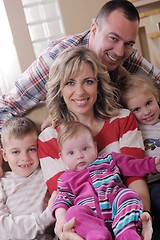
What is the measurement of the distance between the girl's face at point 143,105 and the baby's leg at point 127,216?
1.63 feet

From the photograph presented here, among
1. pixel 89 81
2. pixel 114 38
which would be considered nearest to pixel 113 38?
pixel 114 38

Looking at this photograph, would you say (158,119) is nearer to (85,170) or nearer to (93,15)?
(85,170)

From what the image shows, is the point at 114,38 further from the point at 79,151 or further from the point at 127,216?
the point at 127,216

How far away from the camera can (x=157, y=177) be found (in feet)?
4.78

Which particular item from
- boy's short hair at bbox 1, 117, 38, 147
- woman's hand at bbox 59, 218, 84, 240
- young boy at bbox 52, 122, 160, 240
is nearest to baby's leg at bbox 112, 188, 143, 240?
young boy at bbox 52, 122, 160, 240

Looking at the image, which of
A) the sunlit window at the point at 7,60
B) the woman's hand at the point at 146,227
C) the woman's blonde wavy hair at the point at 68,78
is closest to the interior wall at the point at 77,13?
the sunlit window at the point at 7,60

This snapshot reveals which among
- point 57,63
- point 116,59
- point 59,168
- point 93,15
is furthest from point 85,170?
point 93,15

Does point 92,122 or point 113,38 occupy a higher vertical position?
point 113,38

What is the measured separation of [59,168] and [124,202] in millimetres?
368

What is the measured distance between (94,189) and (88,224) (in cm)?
15

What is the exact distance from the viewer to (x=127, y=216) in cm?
108

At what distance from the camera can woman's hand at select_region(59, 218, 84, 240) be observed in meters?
1.11

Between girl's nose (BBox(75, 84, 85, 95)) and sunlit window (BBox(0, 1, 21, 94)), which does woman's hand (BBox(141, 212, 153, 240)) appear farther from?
sunlit window (BBox(0, 1, 21, 94))

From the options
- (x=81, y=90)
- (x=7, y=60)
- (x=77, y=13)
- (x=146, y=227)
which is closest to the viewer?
(x=146, y=227)
